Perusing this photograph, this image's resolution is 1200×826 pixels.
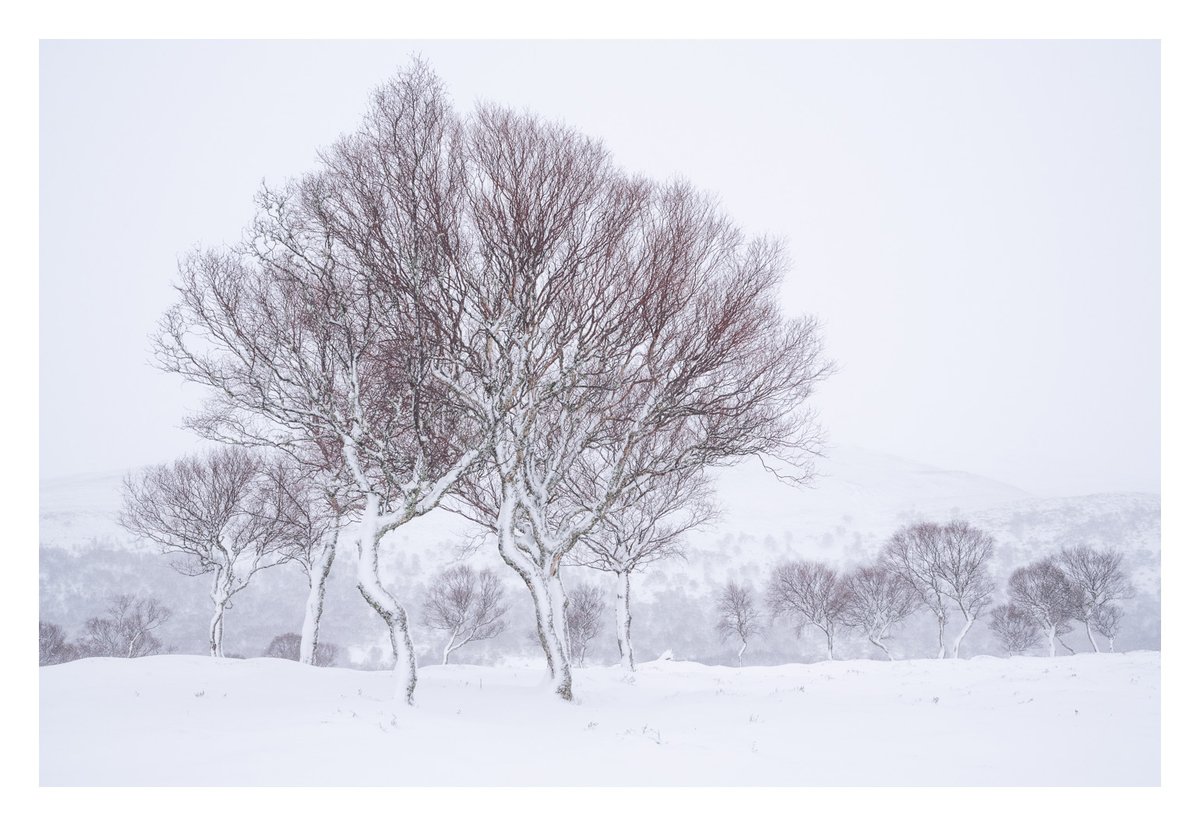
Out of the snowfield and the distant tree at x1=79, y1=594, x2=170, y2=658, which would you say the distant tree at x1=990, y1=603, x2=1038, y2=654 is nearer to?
the snowfield

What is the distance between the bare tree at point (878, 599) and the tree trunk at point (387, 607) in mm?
52462

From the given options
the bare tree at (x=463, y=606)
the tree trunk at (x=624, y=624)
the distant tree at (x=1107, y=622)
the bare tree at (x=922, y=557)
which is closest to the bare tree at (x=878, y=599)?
the bare tree at (x=922, y=557)

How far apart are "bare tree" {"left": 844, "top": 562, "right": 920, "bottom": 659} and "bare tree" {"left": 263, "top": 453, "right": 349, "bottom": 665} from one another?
46.0 metres

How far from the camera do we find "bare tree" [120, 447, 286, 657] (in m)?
28.2

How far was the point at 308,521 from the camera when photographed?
82.4 ft

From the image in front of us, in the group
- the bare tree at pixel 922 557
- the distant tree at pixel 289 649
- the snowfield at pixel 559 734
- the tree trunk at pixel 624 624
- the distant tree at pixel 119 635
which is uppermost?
the snowfield at pixel 559 734

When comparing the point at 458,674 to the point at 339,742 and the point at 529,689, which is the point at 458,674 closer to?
the point at 529,689

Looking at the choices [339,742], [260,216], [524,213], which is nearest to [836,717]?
[339,742]

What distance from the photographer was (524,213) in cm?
1168

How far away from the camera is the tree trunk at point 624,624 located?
22.5 metres

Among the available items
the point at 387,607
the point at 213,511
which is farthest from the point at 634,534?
the point at 213,511

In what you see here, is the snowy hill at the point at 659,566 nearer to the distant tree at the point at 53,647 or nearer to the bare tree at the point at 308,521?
the distant tree at the point at 53,647

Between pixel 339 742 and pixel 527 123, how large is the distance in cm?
1024

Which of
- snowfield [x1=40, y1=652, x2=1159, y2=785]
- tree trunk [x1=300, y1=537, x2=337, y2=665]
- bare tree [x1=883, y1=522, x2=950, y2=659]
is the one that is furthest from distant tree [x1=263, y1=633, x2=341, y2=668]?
snowfield [x1=40, y1=652, x2=1159, y2=785]
